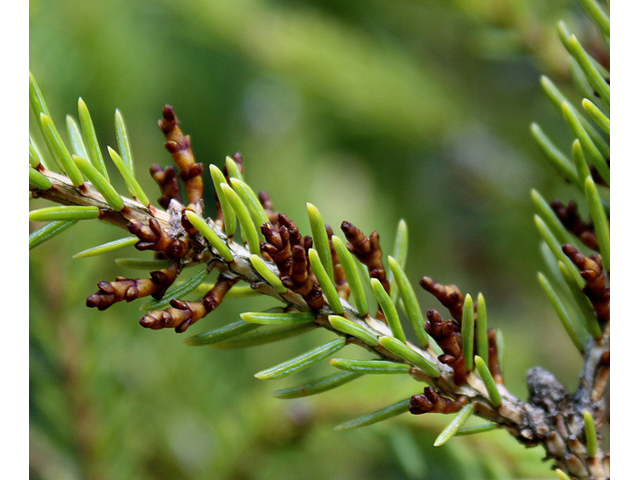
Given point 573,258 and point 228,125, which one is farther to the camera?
point 228,125

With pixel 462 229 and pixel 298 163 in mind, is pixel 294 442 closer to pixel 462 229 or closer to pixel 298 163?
pixel 298 163

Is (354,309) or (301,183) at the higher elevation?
(301,183)

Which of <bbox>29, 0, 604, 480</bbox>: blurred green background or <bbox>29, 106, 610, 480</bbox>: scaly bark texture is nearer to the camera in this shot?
<bbox>29, 106, 610, 480</bbox>: scaly bark texture

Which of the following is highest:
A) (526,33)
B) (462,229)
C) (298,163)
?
(526,33)

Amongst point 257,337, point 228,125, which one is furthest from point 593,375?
point 228,125

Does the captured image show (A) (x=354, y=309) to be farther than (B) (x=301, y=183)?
No

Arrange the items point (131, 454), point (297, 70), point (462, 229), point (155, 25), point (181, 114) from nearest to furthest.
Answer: point (131, 454) < point (297, 70) < point (181, 114) < point (462, 229) < point (155, 25)

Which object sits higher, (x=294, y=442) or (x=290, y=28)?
(x=290, y=28)

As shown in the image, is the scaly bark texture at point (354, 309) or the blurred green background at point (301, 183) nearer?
the scaly bark texture at point (354, 309)
